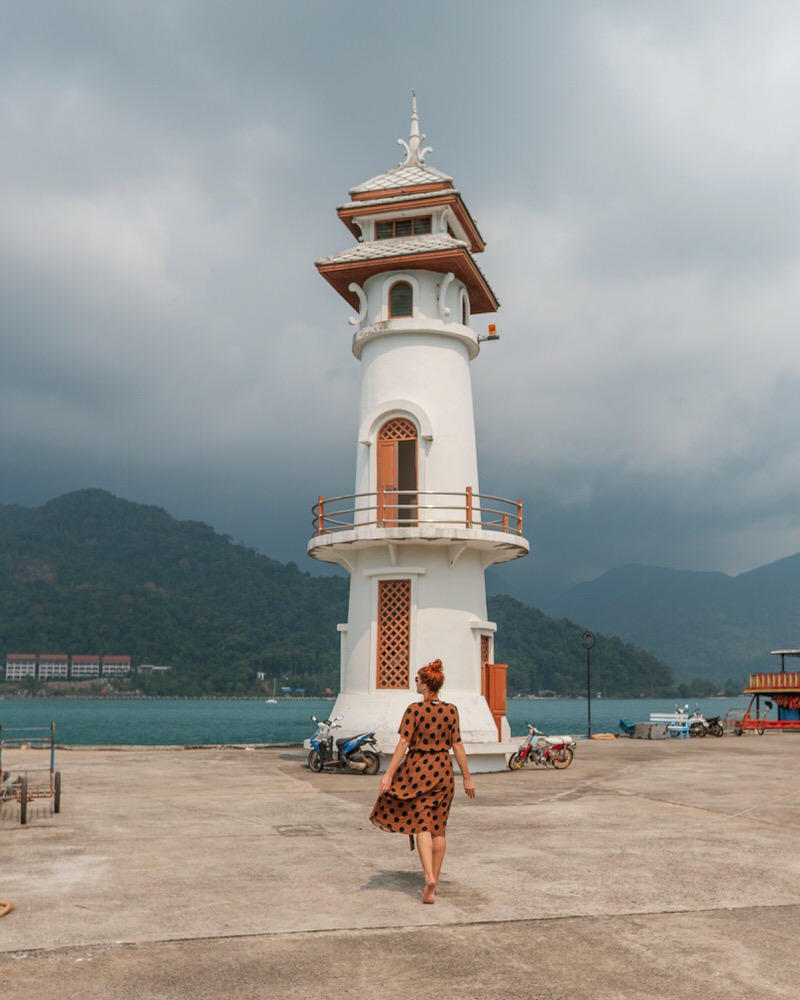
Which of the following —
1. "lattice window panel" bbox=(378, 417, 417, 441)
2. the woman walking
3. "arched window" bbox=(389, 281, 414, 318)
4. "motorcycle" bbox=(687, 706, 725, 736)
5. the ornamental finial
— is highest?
the ornamental finial

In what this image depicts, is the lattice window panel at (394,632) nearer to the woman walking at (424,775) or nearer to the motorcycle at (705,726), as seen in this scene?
the woman walking at (424,775)

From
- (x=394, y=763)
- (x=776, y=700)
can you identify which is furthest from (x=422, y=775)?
(x=776, y=700)

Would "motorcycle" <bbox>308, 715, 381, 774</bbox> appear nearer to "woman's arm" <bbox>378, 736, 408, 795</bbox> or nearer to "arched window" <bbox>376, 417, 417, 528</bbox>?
"arched window" <bbox>376, 417, 417, 528</bbox>

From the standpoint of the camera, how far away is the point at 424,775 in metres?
8.64

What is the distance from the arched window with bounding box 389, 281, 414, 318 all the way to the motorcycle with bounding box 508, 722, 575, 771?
10.4m

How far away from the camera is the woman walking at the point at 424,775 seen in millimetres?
8539

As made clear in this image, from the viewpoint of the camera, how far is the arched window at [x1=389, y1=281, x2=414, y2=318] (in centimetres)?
2447

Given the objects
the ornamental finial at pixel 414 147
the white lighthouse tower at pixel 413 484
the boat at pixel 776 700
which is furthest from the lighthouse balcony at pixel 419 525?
the boat at pixel 776 700

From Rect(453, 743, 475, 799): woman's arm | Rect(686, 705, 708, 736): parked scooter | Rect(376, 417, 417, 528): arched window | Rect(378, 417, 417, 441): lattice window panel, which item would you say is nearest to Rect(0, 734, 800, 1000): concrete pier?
Rect(453, 743, 475, 799): woman's arm

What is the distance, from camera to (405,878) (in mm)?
9422

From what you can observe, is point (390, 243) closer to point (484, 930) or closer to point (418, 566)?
point (418, 566)

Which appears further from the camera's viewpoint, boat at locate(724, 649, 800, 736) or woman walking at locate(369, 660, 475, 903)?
boat at locate(724, 649, 800, 736)

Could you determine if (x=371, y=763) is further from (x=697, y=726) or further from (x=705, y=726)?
(x=705, y=726)

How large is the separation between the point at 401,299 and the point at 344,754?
1107 cm
